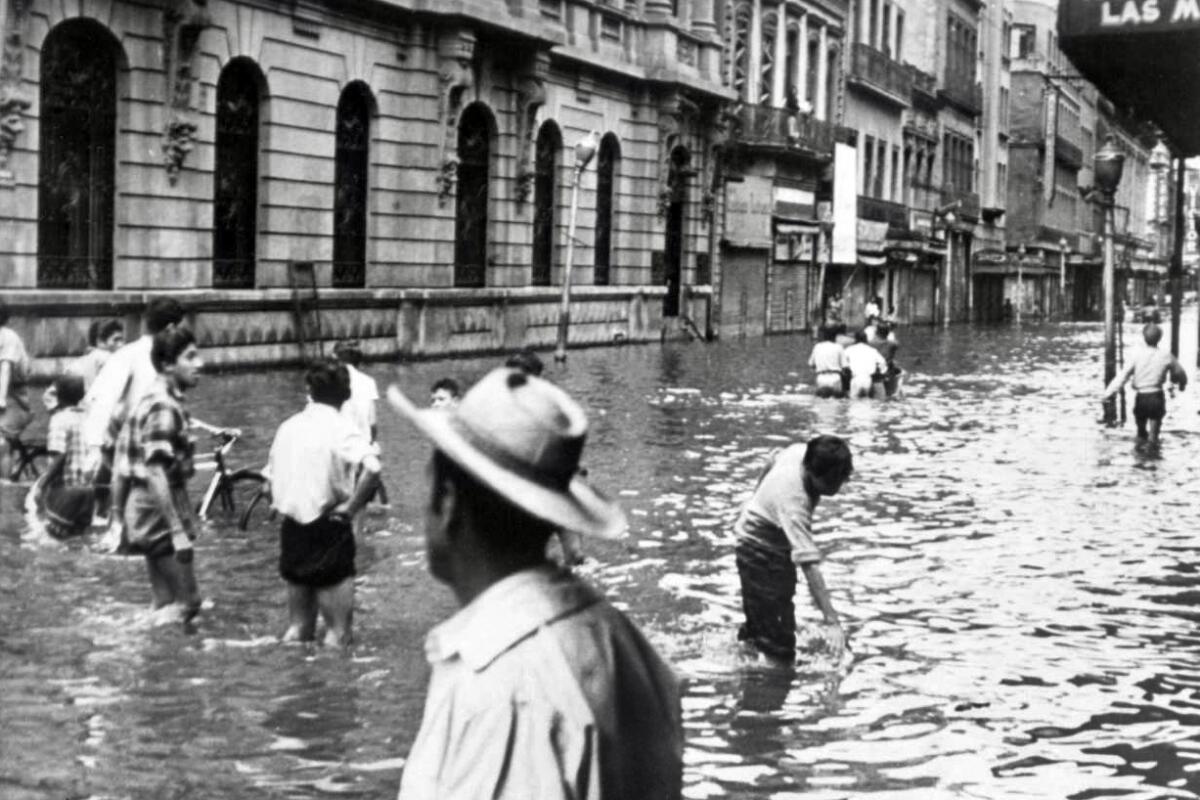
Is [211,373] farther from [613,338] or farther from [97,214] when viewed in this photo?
[613,338]

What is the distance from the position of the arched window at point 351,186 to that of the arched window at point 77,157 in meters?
6.29

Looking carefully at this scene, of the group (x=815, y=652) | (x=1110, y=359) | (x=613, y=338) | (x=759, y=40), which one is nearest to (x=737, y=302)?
(x=759, y=40)

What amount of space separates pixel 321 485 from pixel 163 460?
967 mm

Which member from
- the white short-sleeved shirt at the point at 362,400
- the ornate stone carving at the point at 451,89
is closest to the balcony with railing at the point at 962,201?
the ornate stone carving at the point at 451,89

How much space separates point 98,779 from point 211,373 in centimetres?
2000

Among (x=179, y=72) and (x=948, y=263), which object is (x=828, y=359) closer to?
(x=179, y=72)

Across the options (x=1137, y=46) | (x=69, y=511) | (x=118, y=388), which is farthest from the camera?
(x=69, y=511)

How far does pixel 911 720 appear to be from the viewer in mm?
8898

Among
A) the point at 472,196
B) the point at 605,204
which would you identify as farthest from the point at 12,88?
the point at 605,204

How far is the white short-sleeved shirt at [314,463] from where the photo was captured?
9.23 metres

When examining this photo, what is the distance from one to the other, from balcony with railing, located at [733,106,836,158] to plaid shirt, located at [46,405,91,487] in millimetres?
39351

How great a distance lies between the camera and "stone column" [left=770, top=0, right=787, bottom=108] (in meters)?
55.8

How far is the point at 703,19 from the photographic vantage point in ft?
156

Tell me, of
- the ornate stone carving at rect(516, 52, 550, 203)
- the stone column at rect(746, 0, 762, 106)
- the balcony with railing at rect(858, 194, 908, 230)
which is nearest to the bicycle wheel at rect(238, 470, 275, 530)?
the ornate stone carving at rect(516, 52, 550, 203)
